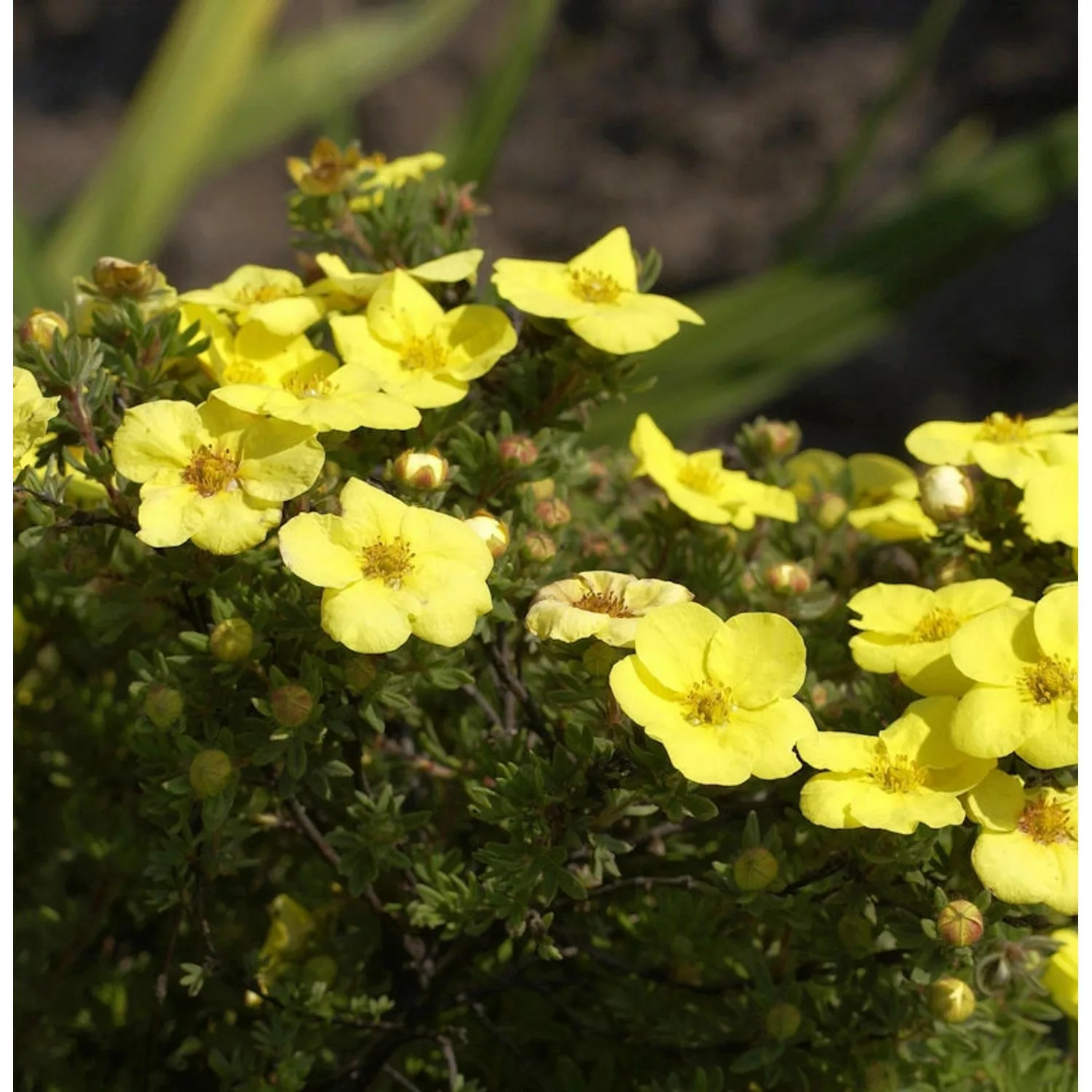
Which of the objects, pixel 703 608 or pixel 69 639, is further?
pixel 69 639

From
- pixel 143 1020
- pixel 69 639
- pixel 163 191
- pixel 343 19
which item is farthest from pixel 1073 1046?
pixel 343 19

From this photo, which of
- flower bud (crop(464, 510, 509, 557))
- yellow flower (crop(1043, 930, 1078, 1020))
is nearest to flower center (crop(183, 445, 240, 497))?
flower bud (crop(464, 510, 509, 557))

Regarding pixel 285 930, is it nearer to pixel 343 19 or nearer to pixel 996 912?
pixel 996 912

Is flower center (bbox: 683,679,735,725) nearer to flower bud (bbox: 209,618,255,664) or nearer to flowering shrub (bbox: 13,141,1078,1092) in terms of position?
flowering shrub (bbox: 13,141,1078,1092)

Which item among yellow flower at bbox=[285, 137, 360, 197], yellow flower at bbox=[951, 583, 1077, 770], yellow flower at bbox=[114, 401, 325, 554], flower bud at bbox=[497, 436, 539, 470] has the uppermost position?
yellow flower at bbox=[285, 137, 360, 197]

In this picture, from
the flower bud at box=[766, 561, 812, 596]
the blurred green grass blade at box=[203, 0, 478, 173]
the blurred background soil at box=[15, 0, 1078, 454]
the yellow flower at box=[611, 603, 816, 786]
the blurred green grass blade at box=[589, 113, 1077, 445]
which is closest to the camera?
the yellow flower at box=[611, 603, 816, 786]

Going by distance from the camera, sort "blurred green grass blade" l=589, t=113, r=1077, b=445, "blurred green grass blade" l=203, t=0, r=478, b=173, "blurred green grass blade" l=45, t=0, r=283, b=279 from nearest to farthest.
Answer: "blurred green grass blade" l=589, t=113, r=1077, b=445, "blurred green grass blade" l=45, t=0, r=283, b=279, "blurred green grass blade" l=203, t=0, r=478, b=173

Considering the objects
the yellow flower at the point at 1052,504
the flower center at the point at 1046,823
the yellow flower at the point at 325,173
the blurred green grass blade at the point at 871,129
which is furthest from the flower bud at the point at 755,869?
the blurred green grass blade at the point at 871,129
